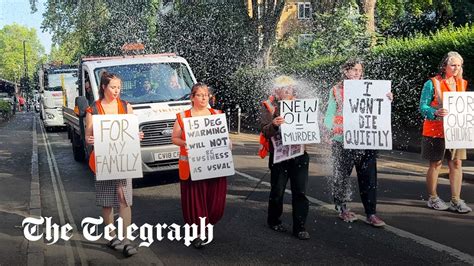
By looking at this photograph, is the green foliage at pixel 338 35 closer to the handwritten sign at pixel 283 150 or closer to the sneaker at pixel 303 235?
the handwritten sign at pixel 283 150

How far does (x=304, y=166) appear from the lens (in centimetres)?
578

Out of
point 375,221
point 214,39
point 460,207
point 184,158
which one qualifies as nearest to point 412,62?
point 460,207

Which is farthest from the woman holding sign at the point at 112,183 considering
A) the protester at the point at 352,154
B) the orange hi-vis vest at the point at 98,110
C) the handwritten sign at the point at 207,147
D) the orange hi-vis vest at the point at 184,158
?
the protester at the point at 352,154

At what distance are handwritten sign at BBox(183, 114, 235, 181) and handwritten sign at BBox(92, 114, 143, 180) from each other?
540 mm

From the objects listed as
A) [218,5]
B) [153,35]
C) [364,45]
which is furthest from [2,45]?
[364,45]

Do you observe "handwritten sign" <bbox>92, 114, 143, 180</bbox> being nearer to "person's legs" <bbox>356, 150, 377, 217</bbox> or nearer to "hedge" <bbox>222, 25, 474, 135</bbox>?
"person's legs" <bbox>356, 150, 377, 217</bbox>

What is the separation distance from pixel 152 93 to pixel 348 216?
4.56m

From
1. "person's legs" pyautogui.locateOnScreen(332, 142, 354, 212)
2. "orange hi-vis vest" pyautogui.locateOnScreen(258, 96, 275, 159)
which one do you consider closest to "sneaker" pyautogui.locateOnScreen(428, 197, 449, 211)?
"person's legs" pyautogui.locateOnScreen(332, 142, 354, 212)

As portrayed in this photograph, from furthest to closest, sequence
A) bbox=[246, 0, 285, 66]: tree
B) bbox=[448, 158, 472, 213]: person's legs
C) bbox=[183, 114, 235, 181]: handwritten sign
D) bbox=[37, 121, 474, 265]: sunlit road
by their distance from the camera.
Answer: bbox=[246, 0, 285, 66]: tree < bbox=[448, 158, 472, 213]: person's legs < bbox=[183, 114, 235, 181]: handwritten sign < bbox=[37, 121, 474, 265]: sunlit road

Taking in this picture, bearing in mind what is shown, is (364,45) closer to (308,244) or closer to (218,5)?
(218,5)

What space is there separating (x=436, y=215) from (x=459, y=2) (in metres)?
27.7

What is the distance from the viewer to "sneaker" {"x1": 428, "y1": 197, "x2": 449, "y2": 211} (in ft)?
22.8

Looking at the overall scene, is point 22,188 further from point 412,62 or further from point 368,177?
point 412,62

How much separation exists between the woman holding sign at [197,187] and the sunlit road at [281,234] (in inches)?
13.8
